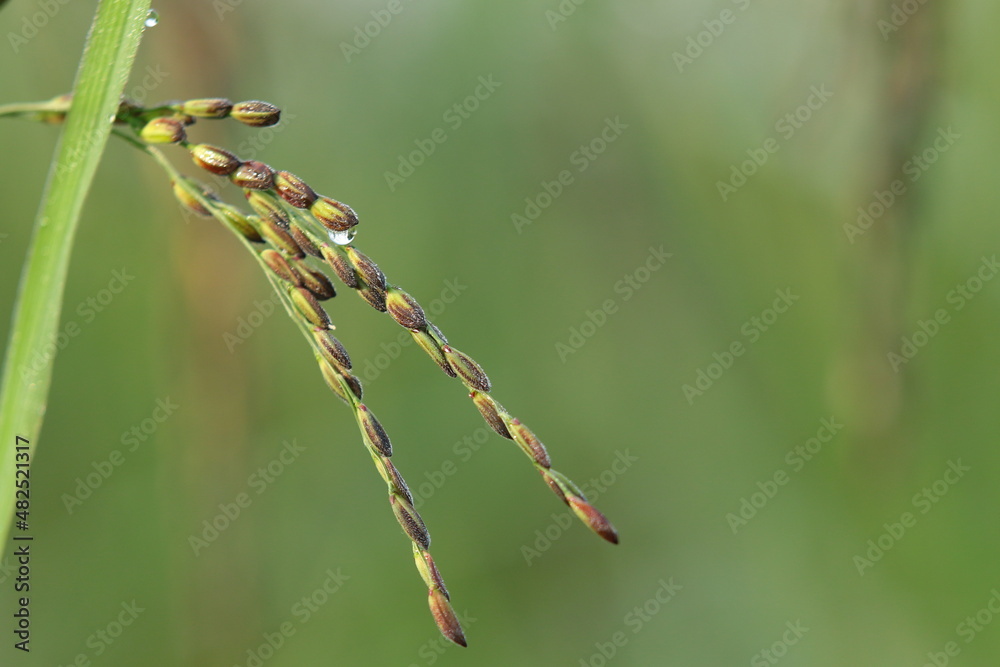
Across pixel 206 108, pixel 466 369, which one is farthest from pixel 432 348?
pixel 206 108

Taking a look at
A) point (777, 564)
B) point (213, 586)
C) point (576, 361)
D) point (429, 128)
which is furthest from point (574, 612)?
point (429, 128)

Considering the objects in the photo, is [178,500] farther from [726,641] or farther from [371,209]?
[726,641]

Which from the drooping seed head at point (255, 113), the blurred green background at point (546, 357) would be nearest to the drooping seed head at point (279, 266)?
the drooping seed head at point (255, 113)

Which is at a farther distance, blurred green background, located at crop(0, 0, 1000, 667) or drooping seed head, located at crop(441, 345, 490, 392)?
blurred green background, located at crop(0, 0, 1000, 667)

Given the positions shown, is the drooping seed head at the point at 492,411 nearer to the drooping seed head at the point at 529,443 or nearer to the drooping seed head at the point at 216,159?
the drooping seed head at the point at 529,443

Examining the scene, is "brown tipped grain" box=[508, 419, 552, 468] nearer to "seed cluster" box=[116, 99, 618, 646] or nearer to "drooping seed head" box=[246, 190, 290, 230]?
"seed cluster" box=[116, 99, 618, 646]

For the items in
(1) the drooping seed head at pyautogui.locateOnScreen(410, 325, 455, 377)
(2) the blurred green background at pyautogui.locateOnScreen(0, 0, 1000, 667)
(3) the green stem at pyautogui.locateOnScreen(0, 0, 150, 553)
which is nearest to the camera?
(3) the green stem at pyautogui.locateOnScreen(0, 0, 150, 553)

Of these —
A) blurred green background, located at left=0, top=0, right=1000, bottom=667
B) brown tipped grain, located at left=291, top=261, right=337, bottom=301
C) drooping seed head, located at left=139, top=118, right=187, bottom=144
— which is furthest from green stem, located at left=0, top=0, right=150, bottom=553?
blurred green background, located at left=0, top=0, right=1000, bottom=667
